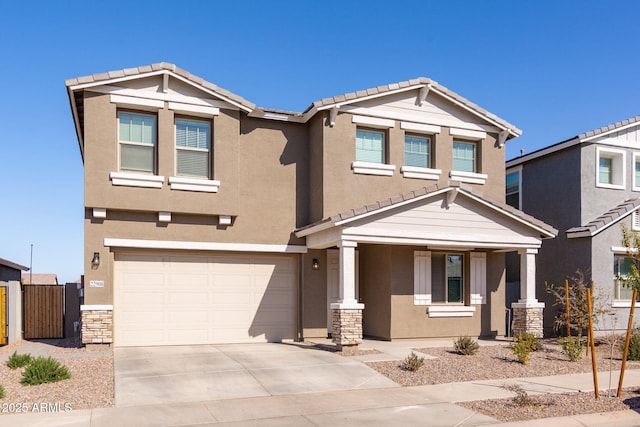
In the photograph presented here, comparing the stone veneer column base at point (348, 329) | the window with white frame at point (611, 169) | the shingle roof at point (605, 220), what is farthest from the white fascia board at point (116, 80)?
the window with white frame at point (611, 169)

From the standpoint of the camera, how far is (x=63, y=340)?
16797 mm

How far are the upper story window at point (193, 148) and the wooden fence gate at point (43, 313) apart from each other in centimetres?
594

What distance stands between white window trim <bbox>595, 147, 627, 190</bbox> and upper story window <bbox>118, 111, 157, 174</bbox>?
46.9 feet

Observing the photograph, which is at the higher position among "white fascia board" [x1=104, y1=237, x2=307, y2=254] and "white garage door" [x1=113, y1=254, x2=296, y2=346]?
"white fascia board" [x1=104, y1=237, x2=307, y2=254]

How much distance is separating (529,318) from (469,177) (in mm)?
4486

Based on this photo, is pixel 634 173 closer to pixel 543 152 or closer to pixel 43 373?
pixel 543 152

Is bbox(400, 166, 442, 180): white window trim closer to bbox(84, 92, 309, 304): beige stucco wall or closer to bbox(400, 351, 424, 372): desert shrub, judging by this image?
bbox(84, 92, 309, 304): beige stucco wall

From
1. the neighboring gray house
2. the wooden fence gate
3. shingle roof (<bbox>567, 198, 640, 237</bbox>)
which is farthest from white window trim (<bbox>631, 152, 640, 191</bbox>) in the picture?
the wooden fence gate

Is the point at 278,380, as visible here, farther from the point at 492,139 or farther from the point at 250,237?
the point at 492,139

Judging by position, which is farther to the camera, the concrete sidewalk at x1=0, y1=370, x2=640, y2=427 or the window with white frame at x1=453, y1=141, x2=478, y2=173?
the window with white frame at x1=453, y1=141, x2=478, y2=173

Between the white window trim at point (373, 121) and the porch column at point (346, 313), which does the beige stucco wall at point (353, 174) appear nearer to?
the white window trim at point (373, 121)

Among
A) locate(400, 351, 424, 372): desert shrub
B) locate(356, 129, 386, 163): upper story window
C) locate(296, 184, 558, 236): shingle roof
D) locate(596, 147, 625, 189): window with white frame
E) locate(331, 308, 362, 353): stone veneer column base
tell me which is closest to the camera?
locate(400, 351, 424, 372): desert shrub

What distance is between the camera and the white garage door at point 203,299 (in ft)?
49.7

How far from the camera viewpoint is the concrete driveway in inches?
402
